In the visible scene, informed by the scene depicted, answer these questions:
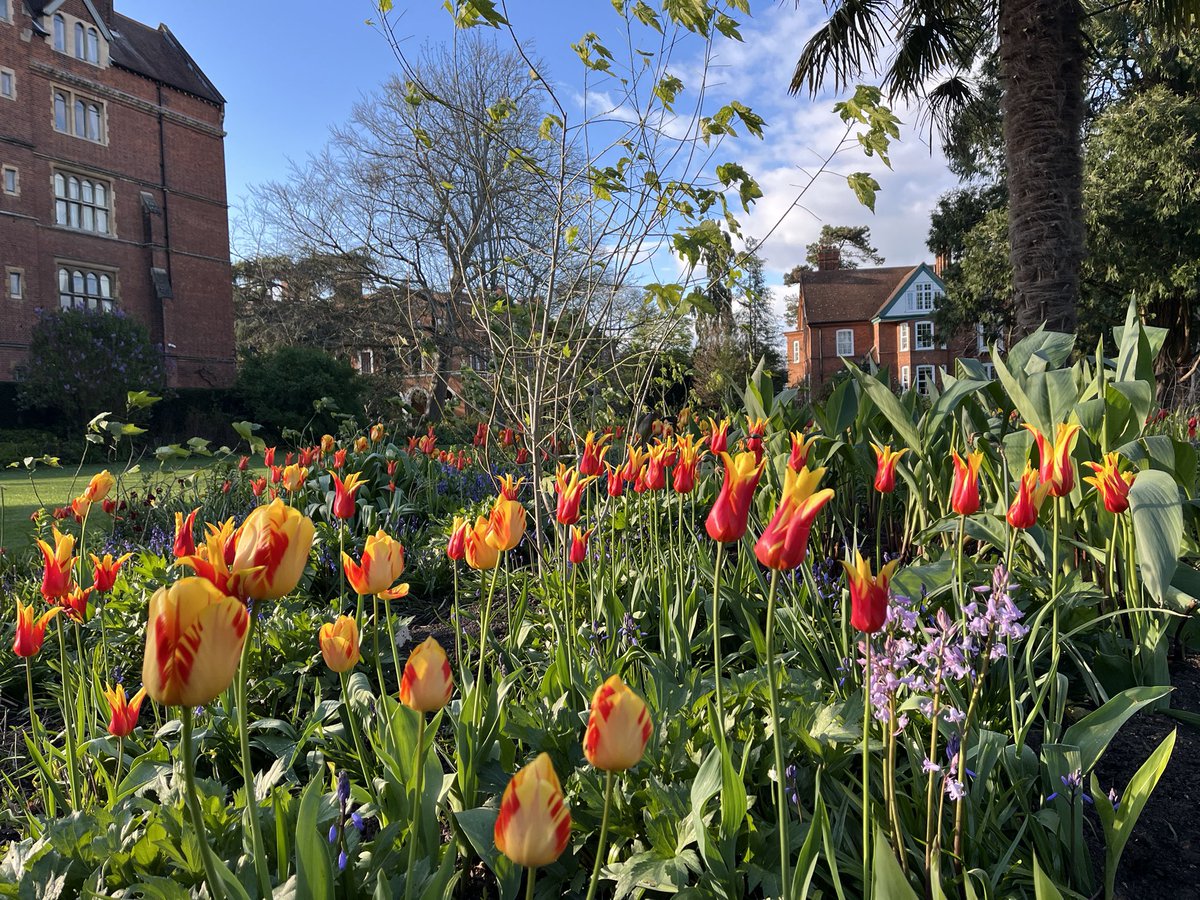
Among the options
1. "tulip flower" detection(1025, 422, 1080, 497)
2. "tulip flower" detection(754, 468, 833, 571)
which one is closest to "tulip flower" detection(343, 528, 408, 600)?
"tulip flower" detection(754, 468, 833, 571)

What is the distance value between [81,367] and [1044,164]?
59.5 feet

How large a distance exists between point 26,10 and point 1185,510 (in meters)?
28.6

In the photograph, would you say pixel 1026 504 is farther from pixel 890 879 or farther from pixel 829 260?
pixel 829 260

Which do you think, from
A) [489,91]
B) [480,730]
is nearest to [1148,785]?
[480,730]

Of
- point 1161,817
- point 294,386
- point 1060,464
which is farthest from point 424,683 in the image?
point 294,386

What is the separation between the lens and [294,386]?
63.1ft

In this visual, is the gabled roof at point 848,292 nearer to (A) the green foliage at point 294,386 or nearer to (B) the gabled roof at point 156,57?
(A) the green foliage at point 294,386

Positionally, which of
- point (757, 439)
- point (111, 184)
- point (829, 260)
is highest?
point (829, 260)

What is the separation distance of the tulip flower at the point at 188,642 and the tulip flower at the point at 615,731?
358 millimetres

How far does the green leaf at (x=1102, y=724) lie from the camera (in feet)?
4.41

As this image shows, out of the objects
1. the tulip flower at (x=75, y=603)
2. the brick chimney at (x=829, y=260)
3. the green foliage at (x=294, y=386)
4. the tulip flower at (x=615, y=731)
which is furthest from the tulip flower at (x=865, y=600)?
the brick chimney at (x=829, y=260)

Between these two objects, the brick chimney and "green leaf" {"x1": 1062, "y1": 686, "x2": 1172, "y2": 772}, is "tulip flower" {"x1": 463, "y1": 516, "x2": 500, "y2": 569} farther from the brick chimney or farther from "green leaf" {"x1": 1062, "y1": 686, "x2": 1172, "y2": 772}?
the brick chimney

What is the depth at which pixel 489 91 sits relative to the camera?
17.2m

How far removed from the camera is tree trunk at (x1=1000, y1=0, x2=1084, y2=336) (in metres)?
5.97
